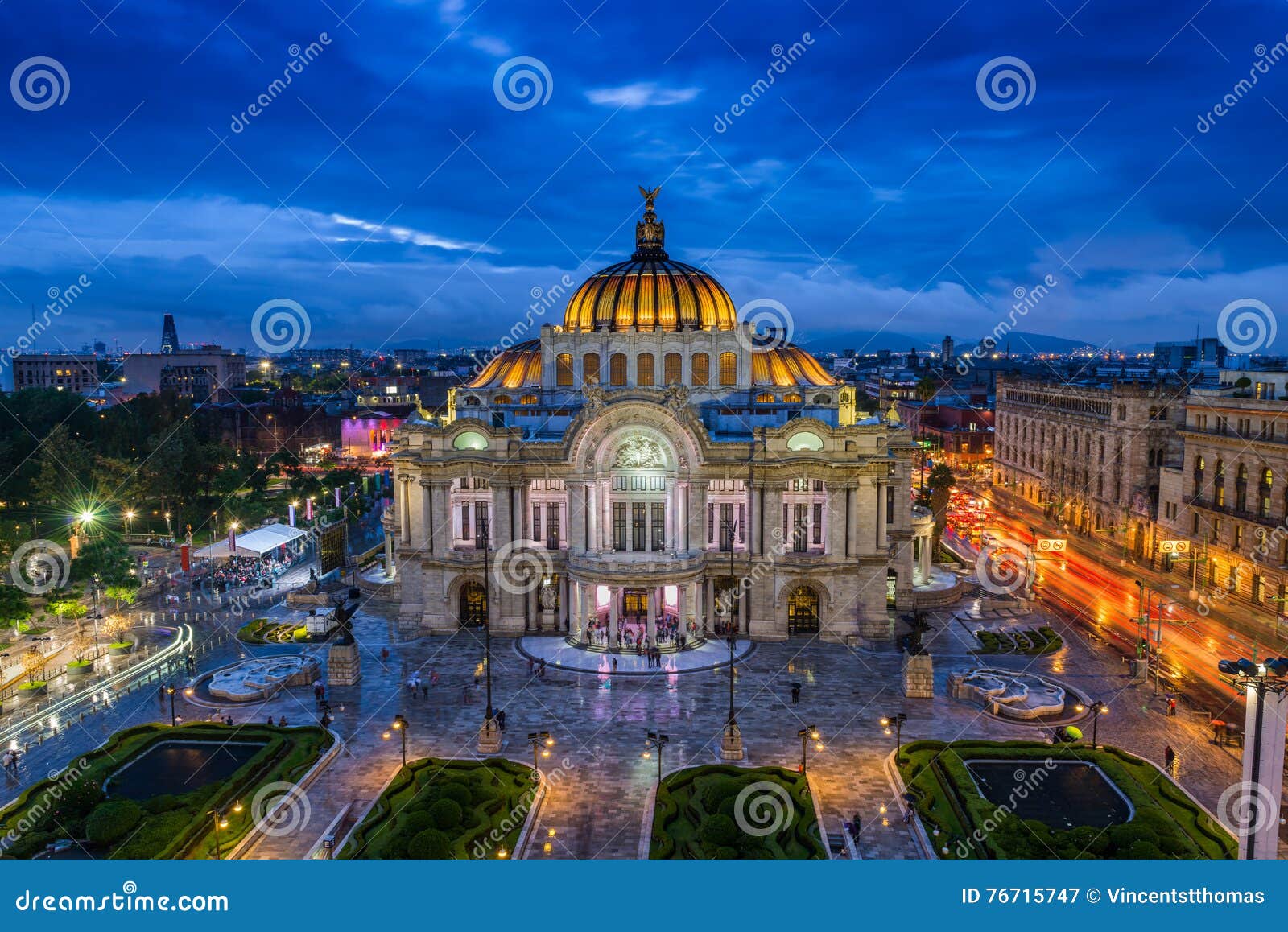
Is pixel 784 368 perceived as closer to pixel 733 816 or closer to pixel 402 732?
pixel 402 732

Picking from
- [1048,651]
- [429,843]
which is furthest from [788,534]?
[429,843]

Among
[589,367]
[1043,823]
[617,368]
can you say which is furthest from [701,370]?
[1043,823]

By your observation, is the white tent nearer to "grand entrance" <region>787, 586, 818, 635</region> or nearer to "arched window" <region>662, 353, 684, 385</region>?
"arched window" <region>662, 353, 684, 385</region>

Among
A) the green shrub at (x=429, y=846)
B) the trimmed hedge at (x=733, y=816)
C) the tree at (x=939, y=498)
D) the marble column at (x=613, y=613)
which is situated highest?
the tree at (x=939, y=498)

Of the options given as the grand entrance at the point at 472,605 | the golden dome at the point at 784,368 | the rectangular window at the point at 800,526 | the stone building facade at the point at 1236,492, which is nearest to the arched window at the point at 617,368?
the golden dome at the point at 784,368

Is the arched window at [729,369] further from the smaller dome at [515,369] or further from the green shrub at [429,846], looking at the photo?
the green shrub at [429,846]

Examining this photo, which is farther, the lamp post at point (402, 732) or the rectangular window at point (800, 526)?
the rectangular window at point (800, 526)

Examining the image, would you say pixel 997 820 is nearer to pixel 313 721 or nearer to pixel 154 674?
pixel 313 721
